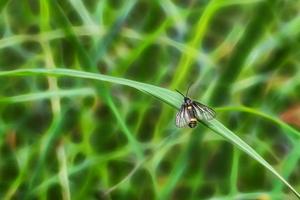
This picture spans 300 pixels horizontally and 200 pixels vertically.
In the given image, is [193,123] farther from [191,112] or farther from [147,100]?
[147,100]

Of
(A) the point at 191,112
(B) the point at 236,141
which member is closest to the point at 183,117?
(A) the point at 191,112

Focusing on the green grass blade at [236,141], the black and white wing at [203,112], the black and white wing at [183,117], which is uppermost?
the black and white wing at [183,117]

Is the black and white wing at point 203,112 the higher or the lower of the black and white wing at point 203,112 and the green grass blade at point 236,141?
the higher

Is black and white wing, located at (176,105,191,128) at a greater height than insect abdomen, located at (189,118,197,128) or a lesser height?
greater

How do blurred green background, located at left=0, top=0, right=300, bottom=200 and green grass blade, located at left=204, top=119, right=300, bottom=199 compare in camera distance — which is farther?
blurred green background, located at left=0, top=0, right=300, bottom=200

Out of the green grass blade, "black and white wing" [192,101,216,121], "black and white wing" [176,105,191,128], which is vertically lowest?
the green grass blade

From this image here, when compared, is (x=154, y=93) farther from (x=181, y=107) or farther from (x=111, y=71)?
(x=111, y=71)

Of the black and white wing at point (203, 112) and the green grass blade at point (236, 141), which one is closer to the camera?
the green grass blade at point (236, 141)
